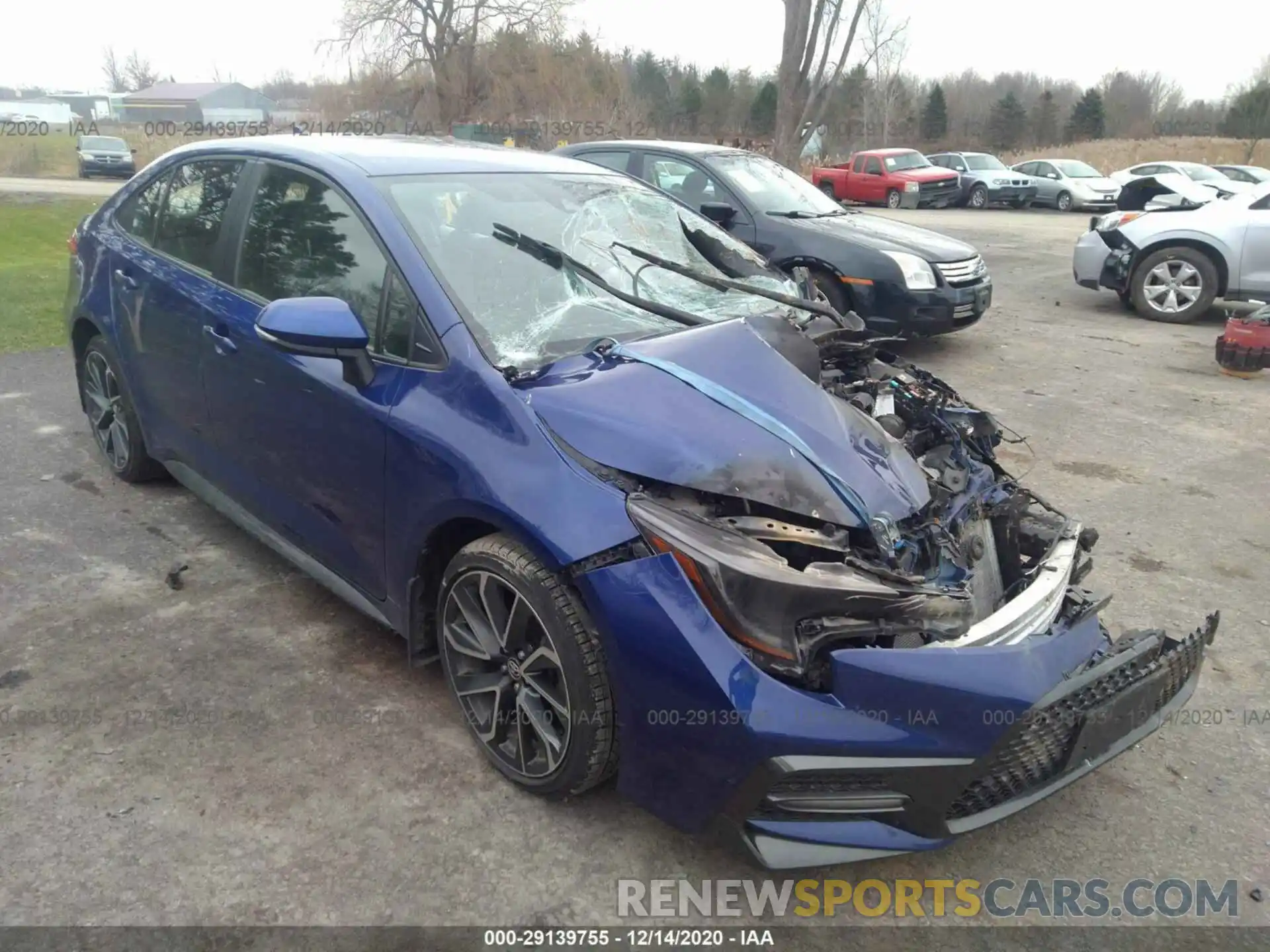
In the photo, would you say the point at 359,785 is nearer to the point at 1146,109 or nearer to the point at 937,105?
the point at 937,105

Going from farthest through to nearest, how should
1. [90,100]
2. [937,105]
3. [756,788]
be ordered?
[90,100] < [937,105] < [756,788]

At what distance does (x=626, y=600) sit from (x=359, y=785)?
1.07 meters

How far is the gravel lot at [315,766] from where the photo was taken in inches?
88.6

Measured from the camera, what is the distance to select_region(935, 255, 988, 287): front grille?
7.23 meters

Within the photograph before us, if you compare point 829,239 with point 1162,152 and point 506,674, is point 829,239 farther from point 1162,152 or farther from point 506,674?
point 1162,152

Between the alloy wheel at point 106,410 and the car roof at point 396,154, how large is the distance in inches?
47.0

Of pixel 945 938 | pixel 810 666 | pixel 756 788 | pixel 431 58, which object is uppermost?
pixel 431 58

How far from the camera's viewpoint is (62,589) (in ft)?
11.7

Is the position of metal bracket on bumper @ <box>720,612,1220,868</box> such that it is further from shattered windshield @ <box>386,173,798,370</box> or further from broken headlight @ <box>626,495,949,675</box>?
shattered windshield @ <box>386,173,798,370</box>

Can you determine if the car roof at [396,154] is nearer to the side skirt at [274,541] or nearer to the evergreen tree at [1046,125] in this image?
the side skirt at [274,541]

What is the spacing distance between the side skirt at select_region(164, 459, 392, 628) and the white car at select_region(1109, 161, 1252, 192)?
20.5 meters

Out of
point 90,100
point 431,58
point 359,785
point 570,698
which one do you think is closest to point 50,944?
point 359,785

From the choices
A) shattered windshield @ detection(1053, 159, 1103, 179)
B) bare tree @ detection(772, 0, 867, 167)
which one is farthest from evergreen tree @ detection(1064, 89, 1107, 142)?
bare tree @ detection(772, 0, 867, 167)

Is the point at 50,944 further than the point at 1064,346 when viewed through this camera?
No
